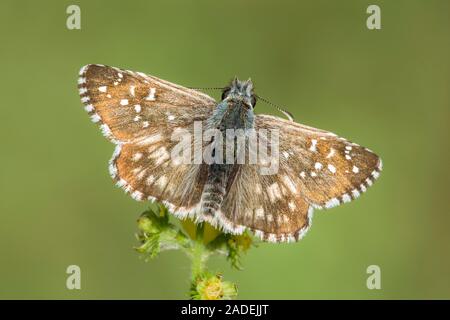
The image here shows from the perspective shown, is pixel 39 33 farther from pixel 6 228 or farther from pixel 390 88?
Answer: pixel 390 88

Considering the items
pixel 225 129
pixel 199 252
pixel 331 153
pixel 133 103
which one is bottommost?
pixel 199 252

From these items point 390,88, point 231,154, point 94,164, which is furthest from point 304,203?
point 390,88

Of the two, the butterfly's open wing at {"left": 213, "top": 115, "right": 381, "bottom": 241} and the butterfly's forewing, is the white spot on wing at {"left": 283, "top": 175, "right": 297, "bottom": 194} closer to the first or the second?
the butterfly's open wing at {"left": 213, "top": 115, "right": 381, "bottom": 241}

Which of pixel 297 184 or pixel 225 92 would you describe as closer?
pixel 297 184

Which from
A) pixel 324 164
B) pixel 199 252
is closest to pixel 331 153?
pixel 324 164

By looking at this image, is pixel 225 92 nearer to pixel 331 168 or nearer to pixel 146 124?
pixel 146 124

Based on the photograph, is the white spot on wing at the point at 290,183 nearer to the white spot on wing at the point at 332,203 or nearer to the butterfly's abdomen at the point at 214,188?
the white spot on wing at the point at 332,203
